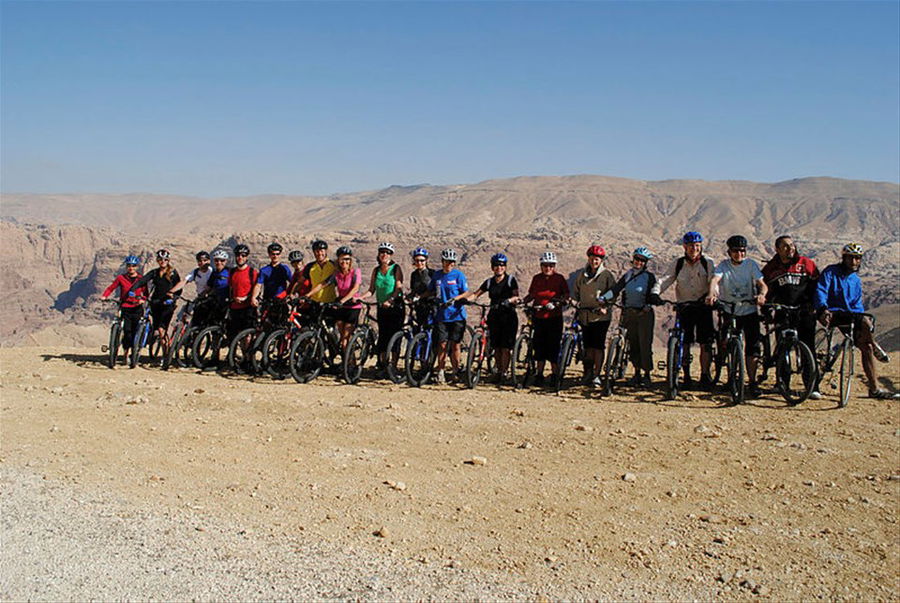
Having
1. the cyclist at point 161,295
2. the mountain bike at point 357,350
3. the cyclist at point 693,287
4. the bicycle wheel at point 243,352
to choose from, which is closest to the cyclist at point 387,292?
the mountain bike at point 357,350

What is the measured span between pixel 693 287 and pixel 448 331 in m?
3.27

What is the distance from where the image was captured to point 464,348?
11.2m

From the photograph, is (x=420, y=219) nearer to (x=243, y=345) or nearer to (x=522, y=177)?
(x=522, y=177)

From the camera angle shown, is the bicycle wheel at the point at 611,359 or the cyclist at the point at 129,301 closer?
the bicycle wheel at the point at 611,359

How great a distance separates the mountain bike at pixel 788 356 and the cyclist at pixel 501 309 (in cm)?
317

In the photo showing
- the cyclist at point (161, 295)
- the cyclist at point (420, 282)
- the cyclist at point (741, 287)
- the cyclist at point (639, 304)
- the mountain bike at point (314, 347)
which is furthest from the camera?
the cyclist at point (161, 295)

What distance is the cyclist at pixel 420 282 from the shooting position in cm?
1105

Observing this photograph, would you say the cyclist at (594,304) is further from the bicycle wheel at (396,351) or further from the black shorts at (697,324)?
the bicycle wheel at (396,351)

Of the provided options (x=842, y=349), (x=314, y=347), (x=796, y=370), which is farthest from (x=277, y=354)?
(x=842, y=349)

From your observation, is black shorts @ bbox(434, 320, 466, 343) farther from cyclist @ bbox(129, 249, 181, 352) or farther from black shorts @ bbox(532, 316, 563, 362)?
cyclist @ bbox(129, 249, 181, 352)

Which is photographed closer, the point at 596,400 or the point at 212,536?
the point at 212,536

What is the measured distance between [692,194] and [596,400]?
513 feet

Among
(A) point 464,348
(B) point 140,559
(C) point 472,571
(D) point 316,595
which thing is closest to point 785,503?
(C) point 472,571

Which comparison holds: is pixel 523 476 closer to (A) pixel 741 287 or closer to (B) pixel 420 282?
(A) pixel 741 287
